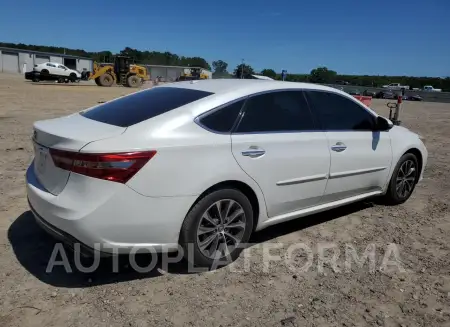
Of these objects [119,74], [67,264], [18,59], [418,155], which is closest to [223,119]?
[67,264]

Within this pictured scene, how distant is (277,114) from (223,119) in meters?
0.65

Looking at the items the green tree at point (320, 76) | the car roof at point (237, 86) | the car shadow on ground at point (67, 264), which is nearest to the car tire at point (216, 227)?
the car shadow on ground at point (67, 264)

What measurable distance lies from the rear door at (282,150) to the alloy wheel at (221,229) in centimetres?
32

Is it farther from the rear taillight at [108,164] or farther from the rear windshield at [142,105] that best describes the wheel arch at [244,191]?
the rear windshield at [142,105]

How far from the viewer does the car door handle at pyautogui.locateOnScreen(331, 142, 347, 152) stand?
4164mm

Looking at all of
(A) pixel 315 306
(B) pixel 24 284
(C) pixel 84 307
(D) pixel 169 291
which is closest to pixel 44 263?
(B) pixel 24 284

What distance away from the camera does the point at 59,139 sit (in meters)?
3.02

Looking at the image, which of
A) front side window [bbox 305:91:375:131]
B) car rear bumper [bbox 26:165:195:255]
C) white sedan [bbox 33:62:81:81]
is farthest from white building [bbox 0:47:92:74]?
car rear bumper [bbox 26:165:195:255]

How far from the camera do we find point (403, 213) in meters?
5.11

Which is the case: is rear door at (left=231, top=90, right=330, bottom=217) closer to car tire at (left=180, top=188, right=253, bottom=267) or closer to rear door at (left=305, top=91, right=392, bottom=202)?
rear door at (left=305, top=91, right=392, bottom=202)

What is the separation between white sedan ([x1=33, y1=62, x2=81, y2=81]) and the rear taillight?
40.1m

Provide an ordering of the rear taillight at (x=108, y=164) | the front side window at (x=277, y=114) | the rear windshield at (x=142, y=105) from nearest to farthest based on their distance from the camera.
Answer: the rear taillight at (x=108, y=164)
the rear windshield at (x=142, y=105)
the front side window at (x=277, y=114)

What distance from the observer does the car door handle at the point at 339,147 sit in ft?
13.7

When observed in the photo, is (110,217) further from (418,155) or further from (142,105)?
(418,155)
